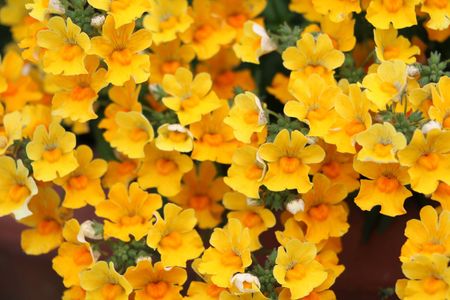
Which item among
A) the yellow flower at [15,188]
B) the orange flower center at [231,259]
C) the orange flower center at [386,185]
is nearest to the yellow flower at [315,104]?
the orange flower center at [386,185]

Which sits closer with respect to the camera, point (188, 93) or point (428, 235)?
point (428, 235)

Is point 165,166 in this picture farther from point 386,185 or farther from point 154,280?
point 386,185

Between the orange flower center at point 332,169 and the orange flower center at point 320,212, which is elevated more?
the orange flower center at point 332,169

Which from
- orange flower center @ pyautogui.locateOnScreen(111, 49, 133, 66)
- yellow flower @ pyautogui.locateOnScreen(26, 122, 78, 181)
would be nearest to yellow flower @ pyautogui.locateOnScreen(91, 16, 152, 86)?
orange flower center @ pyautogui.locateOnScreen(111, 49, 133, 66)

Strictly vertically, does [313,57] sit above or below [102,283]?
above

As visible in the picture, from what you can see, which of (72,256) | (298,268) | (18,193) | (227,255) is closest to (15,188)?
(18,193)

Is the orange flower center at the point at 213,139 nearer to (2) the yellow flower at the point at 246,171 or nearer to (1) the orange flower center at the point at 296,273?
(2) the yellow flower at the point at 246,171

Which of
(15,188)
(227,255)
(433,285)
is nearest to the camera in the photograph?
(433,285)

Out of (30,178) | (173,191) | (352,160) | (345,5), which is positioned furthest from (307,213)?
(30,178)
